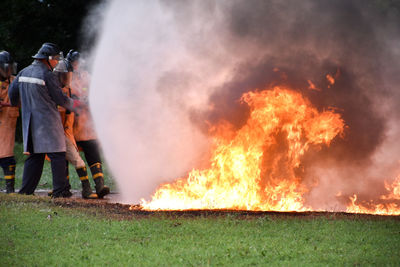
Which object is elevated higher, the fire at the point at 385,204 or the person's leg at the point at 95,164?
the person's leg at the point at 95,164

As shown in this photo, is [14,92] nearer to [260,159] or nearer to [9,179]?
[9,179]

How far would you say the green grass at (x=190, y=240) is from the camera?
6023 mm

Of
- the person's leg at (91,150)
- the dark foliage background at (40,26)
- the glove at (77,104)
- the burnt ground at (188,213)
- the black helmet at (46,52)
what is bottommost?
the burnt ground at (188,213)

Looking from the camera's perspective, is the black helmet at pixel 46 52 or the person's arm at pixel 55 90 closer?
the person's arm at pixel 55 90

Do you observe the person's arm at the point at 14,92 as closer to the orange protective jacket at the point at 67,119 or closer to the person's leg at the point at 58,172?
the orange protective jacket at the point at 67,119

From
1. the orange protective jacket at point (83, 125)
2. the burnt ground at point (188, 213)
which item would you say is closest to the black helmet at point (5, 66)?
the orange protective jacket at point (83, 125)

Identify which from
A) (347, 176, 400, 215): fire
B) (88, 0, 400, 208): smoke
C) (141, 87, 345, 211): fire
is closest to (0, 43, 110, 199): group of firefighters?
(88, 0, 400, 208): smoke

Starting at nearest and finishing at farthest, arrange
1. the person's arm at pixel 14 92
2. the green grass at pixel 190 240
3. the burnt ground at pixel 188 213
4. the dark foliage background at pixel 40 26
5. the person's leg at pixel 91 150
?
1. the green grass at pixel 190 240
2. the burnt ground at pixel 188 213
3. the person's arm at pixel 14 92
4. the person's leg at pixel 91 150
5. the dark foliage background at pixel 40 26

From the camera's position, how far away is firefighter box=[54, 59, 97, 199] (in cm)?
1098

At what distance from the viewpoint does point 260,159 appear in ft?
31.8

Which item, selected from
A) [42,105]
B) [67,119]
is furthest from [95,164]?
[42,105]

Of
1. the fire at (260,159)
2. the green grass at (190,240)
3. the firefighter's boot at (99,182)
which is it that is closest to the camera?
the green grass at (190,240)

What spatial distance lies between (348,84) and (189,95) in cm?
283

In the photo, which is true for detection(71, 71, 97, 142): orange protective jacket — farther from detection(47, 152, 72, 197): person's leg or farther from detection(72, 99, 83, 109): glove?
detection(47, 152, 72, 197): person's leg
